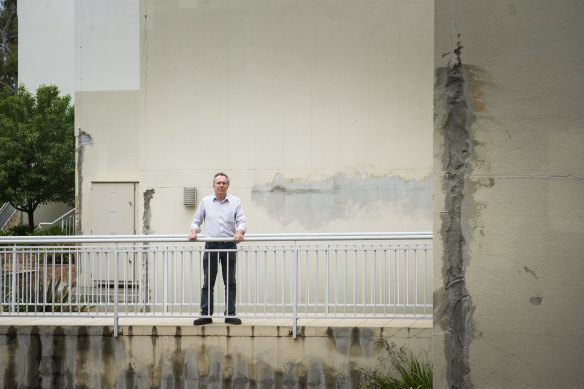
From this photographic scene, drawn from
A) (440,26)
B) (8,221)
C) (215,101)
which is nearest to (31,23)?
(8,221)

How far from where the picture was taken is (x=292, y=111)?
13422 millimetres

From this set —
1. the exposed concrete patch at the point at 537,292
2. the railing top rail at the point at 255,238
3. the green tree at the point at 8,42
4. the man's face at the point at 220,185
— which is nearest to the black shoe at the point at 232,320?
the railing top rail at the point at 255,238

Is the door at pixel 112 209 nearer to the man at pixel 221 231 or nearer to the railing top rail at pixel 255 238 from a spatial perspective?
the railing top rail at pixel 255 238

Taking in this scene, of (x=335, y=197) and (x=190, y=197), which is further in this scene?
(x=190, y=197)

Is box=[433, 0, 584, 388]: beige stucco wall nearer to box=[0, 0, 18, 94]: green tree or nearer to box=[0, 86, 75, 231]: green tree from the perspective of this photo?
box=[0, 86, 75, 231]: green tree

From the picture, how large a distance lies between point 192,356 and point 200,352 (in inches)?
4.1

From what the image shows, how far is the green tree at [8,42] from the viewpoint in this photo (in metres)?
41.8

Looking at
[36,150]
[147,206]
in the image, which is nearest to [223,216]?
[147,206]

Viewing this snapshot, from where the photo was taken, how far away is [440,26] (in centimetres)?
505

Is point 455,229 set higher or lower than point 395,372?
higher

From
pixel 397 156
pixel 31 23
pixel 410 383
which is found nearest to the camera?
pixel 410 383

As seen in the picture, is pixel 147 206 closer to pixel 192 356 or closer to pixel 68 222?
pixel 192 356

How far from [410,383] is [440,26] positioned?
5066 mm

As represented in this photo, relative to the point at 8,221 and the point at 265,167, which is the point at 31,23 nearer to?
the point at 8,221
